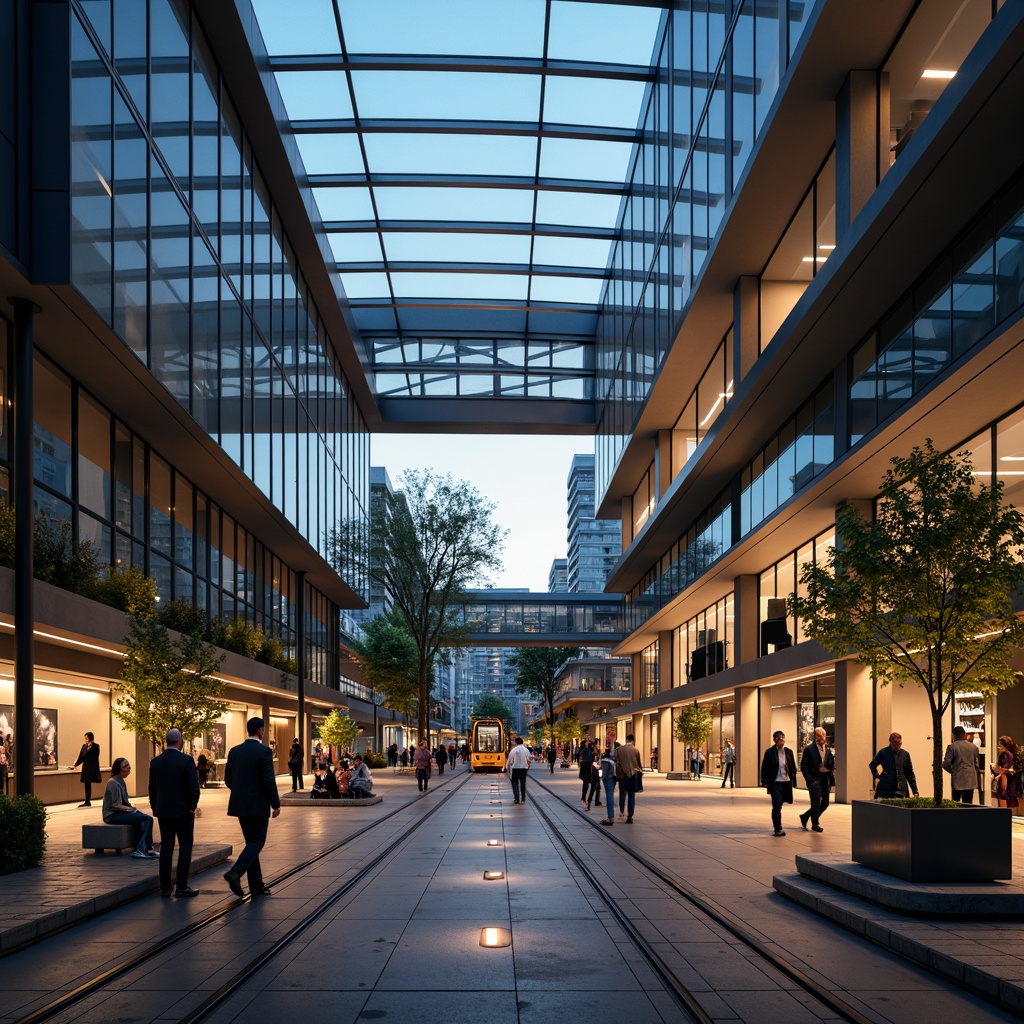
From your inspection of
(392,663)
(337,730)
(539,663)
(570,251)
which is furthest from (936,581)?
(539,663)

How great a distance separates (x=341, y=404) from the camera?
171 ft

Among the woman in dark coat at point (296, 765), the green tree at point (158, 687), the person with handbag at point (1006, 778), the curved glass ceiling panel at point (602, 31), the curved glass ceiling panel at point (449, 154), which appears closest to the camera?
the person with handbag at point (1006, 778)

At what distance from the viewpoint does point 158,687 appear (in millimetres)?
21672

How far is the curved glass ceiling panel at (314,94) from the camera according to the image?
34.0 metres

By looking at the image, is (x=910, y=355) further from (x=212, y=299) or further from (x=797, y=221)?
(x=212, y=299)

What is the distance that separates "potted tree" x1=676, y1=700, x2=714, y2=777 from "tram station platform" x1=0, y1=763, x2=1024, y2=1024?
83.5 feet

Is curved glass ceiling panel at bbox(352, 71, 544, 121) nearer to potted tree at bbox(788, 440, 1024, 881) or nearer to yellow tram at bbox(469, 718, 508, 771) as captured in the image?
potted tree at bbox(788, 440, 1024, 881)

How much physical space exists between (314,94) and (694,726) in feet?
84.7

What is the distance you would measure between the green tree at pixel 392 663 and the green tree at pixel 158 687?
48415 millimetres

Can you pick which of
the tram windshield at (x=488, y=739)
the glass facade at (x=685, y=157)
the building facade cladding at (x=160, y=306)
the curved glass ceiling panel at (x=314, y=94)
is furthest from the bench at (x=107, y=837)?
the tram windshield at (x=488, y=739)

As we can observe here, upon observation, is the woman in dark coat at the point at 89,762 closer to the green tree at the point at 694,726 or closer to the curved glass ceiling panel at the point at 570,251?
the green tree at the point at 694,726

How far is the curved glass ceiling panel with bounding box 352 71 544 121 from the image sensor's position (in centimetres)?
3425

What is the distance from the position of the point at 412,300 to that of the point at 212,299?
80.7 ft

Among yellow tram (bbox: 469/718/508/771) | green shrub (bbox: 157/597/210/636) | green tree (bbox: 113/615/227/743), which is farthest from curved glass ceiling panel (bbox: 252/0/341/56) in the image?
yellow tram (bbox: 469/718/508/771)
